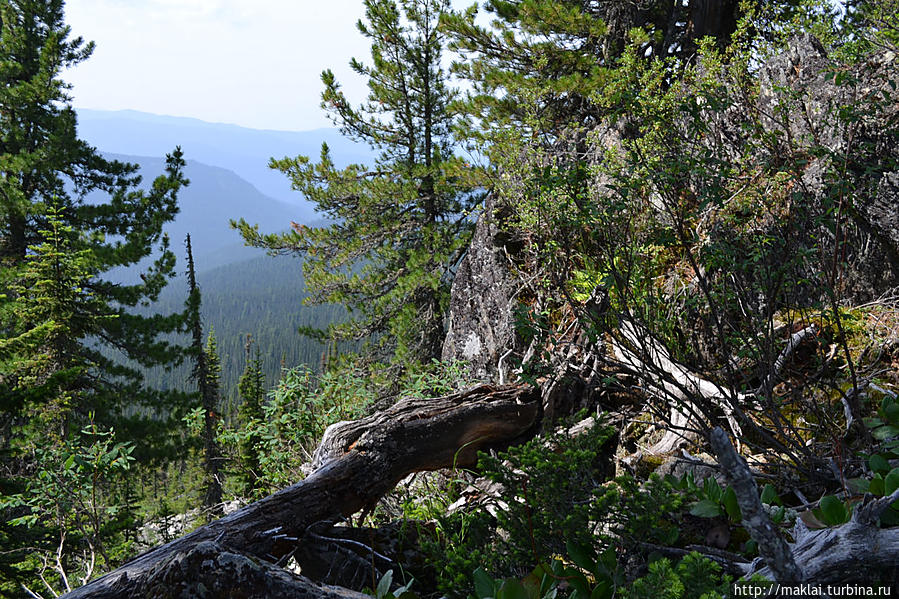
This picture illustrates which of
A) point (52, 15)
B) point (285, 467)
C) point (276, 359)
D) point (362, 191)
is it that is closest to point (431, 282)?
point (362, 191)

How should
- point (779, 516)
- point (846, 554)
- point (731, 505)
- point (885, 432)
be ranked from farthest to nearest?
point (885, 432) → point (731, 505) → point (779, 516) → point (846, 554)

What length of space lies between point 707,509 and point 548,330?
1.24 m

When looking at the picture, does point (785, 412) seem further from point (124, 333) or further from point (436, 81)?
point (124, 333)

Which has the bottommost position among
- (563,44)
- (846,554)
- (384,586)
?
(384,586)

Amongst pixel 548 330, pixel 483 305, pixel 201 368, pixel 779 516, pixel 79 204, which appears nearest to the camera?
pixel 779 516

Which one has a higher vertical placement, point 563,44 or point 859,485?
point 563,44

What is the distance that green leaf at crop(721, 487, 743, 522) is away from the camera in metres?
1.82

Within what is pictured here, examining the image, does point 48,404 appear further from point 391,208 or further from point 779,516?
point 779,516

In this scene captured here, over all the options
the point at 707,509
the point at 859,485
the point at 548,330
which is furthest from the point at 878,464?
the point at 548,330

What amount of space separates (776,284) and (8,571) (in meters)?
9.30

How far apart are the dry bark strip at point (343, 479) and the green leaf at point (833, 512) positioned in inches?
66.2

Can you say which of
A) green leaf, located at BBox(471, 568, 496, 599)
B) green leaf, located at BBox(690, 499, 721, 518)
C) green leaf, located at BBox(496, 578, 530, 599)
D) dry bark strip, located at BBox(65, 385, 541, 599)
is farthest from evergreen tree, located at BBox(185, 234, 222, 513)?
green leaf, located at BBox(690, 499, 721, 518)

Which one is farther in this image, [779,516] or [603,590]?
[779,516]

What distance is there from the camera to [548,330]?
2.84 m
